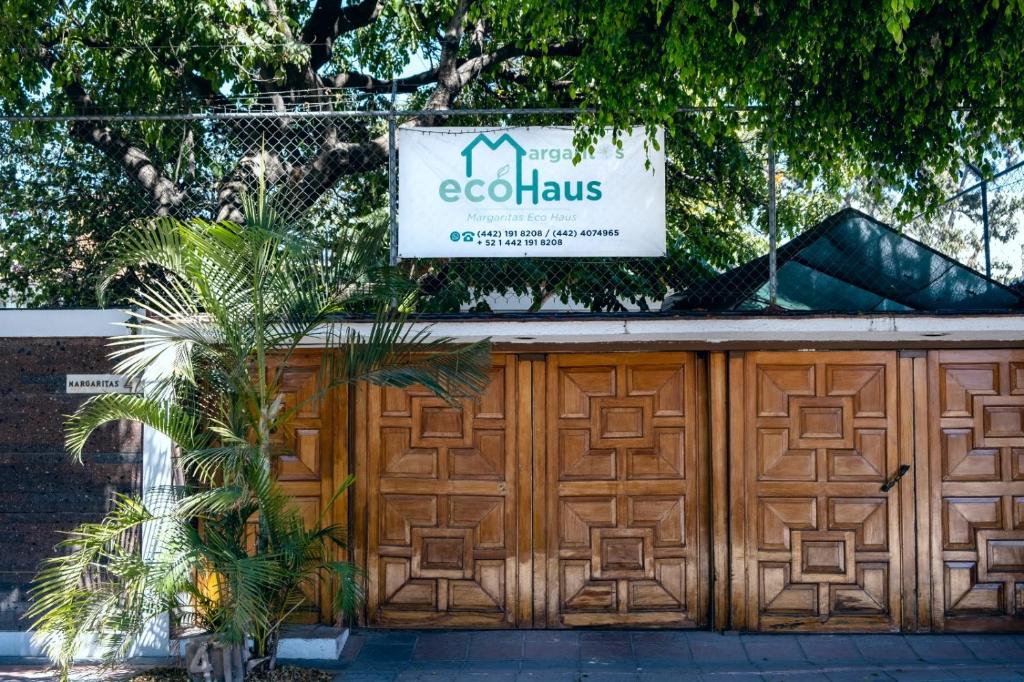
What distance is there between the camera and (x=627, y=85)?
6.46 metres

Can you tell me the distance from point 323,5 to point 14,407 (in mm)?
5600

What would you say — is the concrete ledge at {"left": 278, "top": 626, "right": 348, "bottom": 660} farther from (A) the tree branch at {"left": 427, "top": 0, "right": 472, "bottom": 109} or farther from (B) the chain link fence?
(A) the tree branch at {"left": 427, "top": 0, "right": 472, "bottom": 109}

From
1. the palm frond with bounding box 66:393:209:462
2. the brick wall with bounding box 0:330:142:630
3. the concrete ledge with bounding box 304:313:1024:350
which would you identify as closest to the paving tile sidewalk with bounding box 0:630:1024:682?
the brick wall with bounding box 0:330:142:630

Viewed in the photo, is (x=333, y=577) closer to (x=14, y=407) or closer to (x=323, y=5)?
(x=14, y=407)

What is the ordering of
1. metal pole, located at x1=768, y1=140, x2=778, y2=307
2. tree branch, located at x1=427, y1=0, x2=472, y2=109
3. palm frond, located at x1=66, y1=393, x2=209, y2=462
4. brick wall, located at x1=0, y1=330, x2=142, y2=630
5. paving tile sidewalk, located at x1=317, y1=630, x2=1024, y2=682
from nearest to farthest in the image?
palm frond, located at x1=66, y1=393, x2=209, y2=462, paving tile sidewalk, located at x1=317, y1=630, x2=1024, y2=682, metal pole, located at x1=768, y1=140, x2=778, y2=307, brick wall, located at x1=0, y1=330, x2=142, y2=630, tree branch, located at x1=427, y1=0, x2=472, y2=109

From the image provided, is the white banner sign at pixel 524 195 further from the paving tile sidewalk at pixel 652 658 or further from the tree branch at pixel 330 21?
the tree branch at pixel 330 21

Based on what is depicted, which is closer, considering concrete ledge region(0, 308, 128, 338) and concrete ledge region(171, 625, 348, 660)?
concrete ledge region(171, 625, 348, 660)

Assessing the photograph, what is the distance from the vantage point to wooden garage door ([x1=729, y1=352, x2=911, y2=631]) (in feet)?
24.8

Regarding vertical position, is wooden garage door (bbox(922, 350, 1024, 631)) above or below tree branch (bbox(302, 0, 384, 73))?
below

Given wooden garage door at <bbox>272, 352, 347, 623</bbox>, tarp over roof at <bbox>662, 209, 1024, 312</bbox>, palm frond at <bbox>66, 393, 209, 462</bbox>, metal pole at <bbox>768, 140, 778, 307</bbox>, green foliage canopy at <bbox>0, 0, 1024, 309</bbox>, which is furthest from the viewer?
wooden garage door at <bbox>272, 352, 347, 623</bbox>

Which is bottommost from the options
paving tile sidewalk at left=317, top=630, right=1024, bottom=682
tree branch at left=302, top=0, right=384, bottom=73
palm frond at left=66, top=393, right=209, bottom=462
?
paving tile sidewalk at left=317, top=630, right=1024, bottom=682

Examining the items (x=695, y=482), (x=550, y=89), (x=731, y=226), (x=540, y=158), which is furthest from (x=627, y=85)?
(x=550, y=89)

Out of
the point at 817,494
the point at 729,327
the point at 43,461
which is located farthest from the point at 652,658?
the point at 43,461

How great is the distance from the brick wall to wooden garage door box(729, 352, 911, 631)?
4500 millimetres
